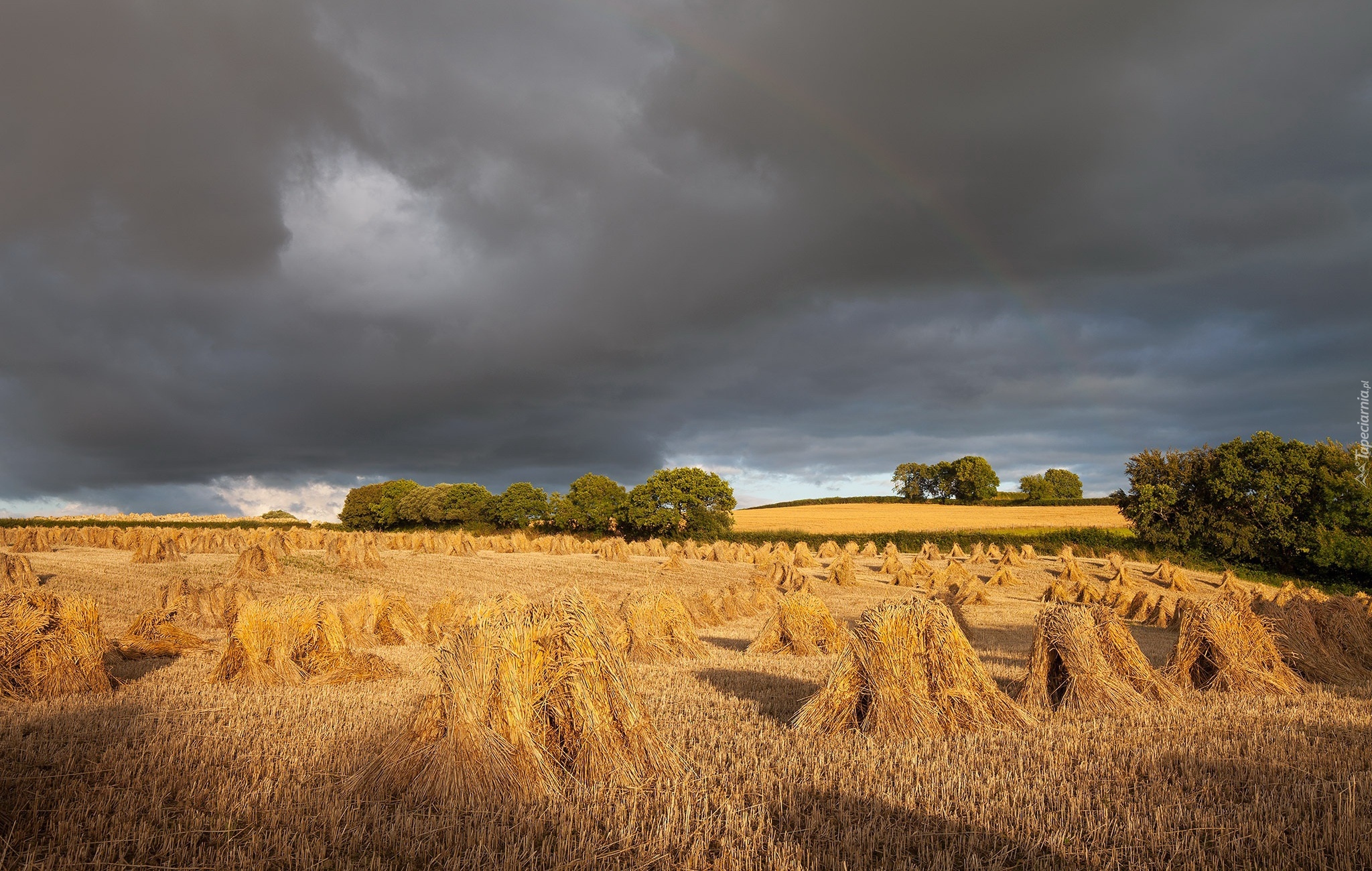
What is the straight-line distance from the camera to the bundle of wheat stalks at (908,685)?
8992 mm

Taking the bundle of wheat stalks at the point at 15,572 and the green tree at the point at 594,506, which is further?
the green tree at the point at 594,506

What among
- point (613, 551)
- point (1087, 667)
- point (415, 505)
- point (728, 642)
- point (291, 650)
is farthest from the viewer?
point (415, 505)

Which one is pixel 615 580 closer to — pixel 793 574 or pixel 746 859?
pixel 793 574

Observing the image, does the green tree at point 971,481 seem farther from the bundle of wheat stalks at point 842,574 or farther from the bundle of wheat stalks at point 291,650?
the bundle of wheat stalks at point 291,650

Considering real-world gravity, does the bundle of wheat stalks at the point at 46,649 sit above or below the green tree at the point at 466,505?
below

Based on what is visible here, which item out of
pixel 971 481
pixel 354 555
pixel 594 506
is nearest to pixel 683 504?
pixel 594 506

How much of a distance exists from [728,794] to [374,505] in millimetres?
113566

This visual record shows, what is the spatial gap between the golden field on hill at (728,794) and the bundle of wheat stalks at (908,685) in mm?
394

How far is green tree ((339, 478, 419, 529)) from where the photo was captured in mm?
106250

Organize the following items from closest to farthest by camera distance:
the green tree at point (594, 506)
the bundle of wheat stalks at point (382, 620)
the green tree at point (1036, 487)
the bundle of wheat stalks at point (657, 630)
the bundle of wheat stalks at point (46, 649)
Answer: the bundle of wheat stalks at point (46, 649), the bundle of wheat stalks at point (657, 630), the bundle of wheat stalks at point (382, 620), the green tree at point (594, 506), the green tree at point (1036, 487)

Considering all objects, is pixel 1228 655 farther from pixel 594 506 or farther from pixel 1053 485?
pixel 1053 485

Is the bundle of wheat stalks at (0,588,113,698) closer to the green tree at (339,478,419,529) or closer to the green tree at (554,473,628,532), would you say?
the green tree at (554,473,628,532)

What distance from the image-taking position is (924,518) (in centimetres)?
8188

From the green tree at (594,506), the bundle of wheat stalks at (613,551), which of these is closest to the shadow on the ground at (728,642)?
the bundle of wheat stalks at (613,551)
